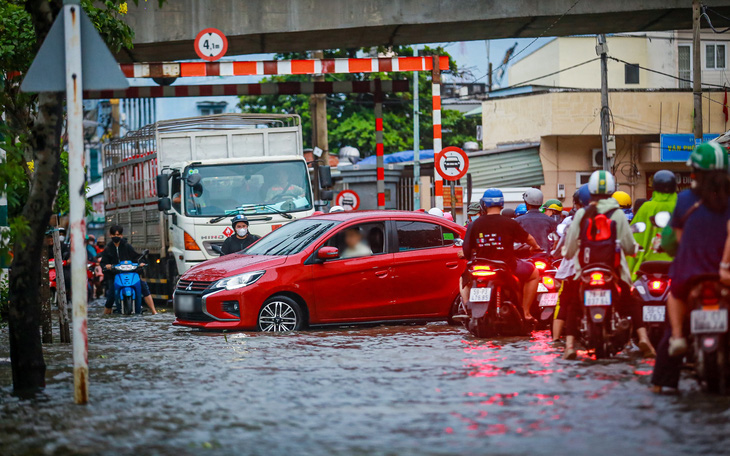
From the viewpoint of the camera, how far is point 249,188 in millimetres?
19219

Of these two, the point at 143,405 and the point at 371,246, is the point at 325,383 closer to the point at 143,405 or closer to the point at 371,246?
the point at 143,405

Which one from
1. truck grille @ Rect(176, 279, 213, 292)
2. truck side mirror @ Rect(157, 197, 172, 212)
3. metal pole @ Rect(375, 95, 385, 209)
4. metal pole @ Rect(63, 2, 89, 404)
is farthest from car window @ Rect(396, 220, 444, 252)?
metal pole @ Rect(375, 95, 385, 209)

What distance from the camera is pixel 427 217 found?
1445 cm

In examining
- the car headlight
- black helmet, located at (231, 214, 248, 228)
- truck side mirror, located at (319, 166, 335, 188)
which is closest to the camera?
the car headlight

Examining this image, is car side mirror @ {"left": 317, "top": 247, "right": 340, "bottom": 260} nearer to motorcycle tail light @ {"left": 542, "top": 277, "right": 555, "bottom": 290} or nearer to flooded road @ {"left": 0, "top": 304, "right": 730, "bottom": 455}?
flooded road @ {"left": 0, "top": 304, "right": 730, "bottom": 455}

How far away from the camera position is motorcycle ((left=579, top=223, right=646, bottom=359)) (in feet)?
31.3

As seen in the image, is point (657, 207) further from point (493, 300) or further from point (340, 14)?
point (340, 14)

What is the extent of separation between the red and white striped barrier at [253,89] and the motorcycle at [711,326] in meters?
15.8

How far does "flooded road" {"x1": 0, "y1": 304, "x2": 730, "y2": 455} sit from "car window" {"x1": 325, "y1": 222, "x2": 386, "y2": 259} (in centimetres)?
256

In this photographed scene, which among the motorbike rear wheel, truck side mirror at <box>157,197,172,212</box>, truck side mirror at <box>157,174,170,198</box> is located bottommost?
the motorbike rear wheel

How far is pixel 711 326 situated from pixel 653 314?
2.99 meters

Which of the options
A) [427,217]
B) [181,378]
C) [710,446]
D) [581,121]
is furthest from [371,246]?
[581,121]

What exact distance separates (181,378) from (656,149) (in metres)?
33.5

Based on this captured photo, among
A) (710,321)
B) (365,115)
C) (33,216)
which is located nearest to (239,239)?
(33,216)
